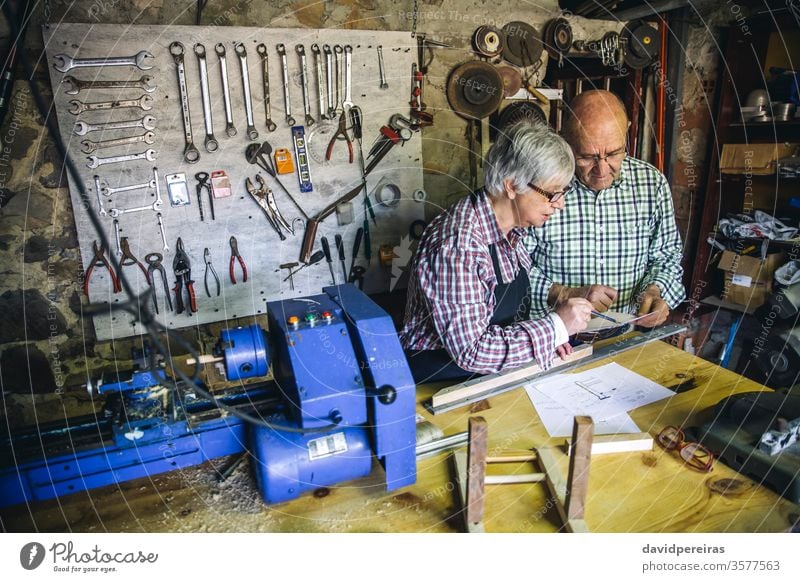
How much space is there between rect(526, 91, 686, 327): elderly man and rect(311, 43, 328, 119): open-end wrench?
1274 mm

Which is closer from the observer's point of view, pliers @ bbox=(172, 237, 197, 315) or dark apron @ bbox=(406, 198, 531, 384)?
dark apron @ bbox=(406, 198, 531, 384)

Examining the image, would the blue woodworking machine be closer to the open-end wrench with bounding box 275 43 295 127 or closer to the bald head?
the bald head

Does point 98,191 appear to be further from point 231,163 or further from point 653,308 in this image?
point 653,308

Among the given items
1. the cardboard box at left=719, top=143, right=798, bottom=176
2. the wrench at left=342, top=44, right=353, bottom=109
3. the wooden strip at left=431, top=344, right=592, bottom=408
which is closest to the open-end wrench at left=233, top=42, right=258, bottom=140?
the wrench at left=342, top=44, right=353, bottom=109

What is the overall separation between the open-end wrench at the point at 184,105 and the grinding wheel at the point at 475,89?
4.89ft

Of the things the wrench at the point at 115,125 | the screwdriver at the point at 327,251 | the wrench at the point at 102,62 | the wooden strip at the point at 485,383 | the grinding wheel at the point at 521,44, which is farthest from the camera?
the grinding wheel at the point at 521,44

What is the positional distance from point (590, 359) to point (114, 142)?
240 cm

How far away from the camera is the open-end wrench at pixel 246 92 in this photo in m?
2.56

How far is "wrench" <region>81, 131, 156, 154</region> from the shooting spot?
95.7 inches

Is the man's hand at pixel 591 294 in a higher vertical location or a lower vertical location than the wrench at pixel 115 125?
lower

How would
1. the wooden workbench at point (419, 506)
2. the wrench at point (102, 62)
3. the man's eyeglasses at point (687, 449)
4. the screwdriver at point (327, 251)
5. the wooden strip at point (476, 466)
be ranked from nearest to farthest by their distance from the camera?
the wooden strip at point (476, 466) < the wooden workbench at point (419, 506) < the man's eyeglasses at point (687, 449) < the wrench at point (102, 62) < the screwdriver at point (327, 251)

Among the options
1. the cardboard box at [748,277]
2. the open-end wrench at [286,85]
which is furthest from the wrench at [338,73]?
the cardboard box at [748,277]

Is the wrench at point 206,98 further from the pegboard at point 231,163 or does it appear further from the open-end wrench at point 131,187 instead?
the open-end wrench at point 131,187
